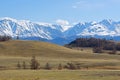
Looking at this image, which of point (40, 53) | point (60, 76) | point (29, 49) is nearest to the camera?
point (60, 76)

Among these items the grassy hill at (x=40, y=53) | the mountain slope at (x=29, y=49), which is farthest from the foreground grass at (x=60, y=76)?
the mountain slope at (x=29, y=49)

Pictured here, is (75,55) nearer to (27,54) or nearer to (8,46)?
(27,54)

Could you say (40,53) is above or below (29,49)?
below

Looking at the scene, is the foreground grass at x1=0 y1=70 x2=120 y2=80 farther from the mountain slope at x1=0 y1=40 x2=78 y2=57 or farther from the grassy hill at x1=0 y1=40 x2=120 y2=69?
the mountain slope at x1=0 y1=40 x2=78 y2=57

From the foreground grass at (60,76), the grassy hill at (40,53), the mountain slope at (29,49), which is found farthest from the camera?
the mountain slope at (29,49)

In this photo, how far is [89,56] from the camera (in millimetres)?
157875

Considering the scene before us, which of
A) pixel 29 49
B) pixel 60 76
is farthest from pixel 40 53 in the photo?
pixel 60 76

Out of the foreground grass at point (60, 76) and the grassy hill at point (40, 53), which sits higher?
the grassy hill at point (40, 53)

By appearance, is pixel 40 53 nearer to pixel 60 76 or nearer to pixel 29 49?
pixel 29 49

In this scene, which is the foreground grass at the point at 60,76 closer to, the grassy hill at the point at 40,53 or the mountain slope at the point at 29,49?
the grassy hill at the point at 40,53

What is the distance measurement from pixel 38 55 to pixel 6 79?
107 meters

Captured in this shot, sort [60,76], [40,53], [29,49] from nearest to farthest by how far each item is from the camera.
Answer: [60,76] → [40,53] → [29,49]

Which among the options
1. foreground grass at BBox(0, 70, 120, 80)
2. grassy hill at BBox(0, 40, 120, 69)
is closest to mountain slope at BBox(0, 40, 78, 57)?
grassy hill at BBox(0, 40, 120, 69)

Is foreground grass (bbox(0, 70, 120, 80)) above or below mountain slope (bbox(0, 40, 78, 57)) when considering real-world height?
below
